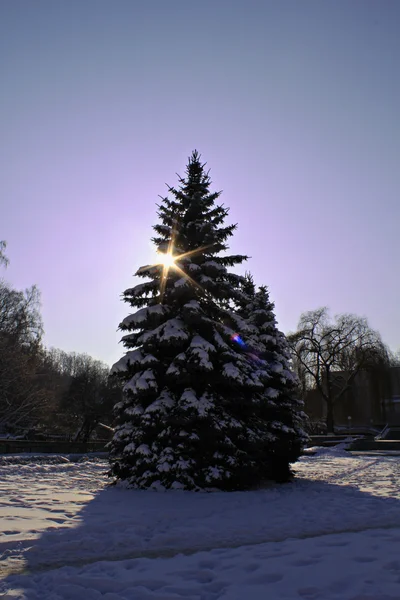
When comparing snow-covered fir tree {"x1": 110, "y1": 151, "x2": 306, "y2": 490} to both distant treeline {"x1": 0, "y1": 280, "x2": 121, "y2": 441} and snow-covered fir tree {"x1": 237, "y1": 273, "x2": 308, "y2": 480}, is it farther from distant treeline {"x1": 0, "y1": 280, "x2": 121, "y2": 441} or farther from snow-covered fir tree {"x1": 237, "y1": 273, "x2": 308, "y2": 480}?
distant treeline {"x1": 0, "y1": 280, "x2": 121, "y2": 441}

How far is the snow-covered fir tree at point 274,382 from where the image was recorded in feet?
48.5

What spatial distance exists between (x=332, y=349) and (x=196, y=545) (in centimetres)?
4273

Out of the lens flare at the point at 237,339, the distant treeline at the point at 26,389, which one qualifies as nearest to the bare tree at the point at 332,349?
the distant treeline at the point at 26,389

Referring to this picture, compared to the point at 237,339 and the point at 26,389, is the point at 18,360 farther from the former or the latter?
the point at 237,339

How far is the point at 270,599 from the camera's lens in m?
4.05

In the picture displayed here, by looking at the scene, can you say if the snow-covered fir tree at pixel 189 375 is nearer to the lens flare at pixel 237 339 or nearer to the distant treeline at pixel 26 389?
the lens flare at pixel 237 339

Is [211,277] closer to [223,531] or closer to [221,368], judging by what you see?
[221,368]

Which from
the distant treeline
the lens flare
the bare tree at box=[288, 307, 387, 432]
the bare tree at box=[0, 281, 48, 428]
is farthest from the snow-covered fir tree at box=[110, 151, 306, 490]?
the bare tree at box=[288, 307, 387, 432]

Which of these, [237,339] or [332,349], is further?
[332,349]

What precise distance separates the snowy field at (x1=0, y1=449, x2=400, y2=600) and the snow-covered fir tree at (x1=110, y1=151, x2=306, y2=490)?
2.81 feet

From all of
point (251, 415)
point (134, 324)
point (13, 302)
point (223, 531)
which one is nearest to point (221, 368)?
point (251, 415)

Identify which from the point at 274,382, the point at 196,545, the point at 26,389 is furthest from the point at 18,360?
the point at 196,545

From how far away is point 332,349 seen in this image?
154 ft

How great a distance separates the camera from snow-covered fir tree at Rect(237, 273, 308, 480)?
1479 cm
